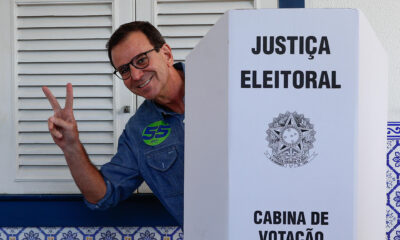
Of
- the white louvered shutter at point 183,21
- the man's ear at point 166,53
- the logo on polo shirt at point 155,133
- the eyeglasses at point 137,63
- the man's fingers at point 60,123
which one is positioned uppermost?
the white louvered shutter at point 183,21

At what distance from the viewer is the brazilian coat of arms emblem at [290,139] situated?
494mm

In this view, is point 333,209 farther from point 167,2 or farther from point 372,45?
point 167,2

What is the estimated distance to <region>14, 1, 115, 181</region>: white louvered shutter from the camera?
136 cm

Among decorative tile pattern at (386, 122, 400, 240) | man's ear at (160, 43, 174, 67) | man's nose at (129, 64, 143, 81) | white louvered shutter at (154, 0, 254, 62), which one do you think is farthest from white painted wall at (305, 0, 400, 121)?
man's nose at (129, 64, 143, 81)

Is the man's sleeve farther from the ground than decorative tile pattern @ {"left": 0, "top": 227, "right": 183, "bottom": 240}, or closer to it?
farther from the ground

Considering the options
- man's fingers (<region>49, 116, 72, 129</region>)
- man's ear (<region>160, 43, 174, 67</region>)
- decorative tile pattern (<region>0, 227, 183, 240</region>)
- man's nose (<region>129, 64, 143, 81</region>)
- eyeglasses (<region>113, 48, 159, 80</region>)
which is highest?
man's ear (<region>160, 43, 174, 67</region>)

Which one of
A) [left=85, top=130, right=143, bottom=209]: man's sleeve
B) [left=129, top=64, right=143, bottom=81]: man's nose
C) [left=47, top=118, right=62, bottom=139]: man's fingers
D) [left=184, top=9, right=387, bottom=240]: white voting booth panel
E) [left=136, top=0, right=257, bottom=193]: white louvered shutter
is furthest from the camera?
[left=136, top=0, right=257, bottom=193]: white louvered shutter

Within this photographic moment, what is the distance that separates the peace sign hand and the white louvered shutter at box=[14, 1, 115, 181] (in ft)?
1.23

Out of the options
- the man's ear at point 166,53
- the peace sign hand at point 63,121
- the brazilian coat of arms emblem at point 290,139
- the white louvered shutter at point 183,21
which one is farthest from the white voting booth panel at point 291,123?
the white louvered shutter at point 183,21

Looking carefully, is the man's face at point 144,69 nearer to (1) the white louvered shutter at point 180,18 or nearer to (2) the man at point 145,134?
(2) the man at point 145,134

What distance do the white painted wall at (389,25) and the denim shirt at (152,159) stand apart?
61 cm

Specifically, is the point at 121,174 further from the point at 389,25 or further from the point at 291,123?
the point at 389,25

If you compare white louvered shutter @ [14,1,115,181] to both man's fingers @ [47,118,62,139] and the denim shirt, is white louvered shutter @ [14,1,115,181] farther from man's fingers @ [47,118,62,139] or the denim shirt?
man's fingers @ [47,118,62,139]

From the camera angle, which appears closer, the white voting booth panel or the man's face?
the white voting booth panel
